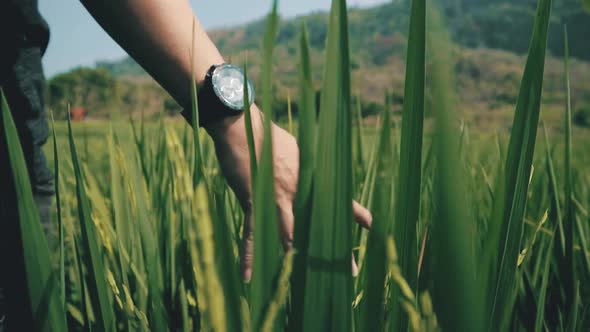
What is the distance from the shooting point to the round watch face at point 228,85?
45cm

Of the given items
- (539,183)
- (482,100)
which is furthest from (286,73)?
(539,183)

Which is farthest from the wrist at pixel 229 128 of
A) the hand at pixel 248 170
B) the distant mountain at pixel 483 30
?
the distant mountain at pixel 483 30

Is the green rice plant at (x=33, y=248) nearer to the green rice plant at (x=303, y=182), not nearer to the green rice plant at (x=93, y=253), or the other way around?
the green rice plant at (x=93, y=253)

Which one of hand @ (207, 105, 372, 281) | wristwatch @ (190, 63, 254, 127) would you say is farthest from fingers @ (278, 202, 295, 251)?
wristwatch @ (190, 63, 254, 127)

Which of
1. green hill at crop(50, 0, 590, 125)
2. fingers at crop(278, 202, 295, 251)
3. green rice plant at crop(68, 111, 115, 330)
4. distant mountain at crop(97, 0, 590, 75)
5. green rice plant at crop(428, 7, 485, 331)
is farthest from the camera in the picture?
distant mountain at crop(97, 0, 590, 75)

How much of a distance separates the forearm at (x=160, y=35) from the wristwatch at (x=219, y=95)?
0.05 feet

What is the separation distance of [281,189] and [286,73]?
164ft

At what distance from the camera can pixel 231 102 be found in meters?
0.46

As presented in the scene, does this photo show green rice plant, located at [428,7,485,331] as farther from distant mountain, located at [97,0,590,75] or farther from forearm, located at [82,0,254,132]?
distant mountain, located at [97,0,590,75]

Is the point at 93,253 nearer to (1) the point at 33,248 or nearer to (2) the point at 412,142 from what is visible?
(1) the point at 33,248

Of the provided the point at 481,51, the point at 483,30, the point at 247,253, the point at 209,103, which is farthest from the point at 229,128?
the point at 483,30

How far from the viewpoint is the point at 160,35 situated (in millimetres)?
435

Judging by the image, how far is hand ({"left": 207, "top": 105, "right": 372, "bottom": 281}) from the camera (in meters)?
0.42

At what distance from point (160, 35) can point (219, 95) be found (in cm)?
8
